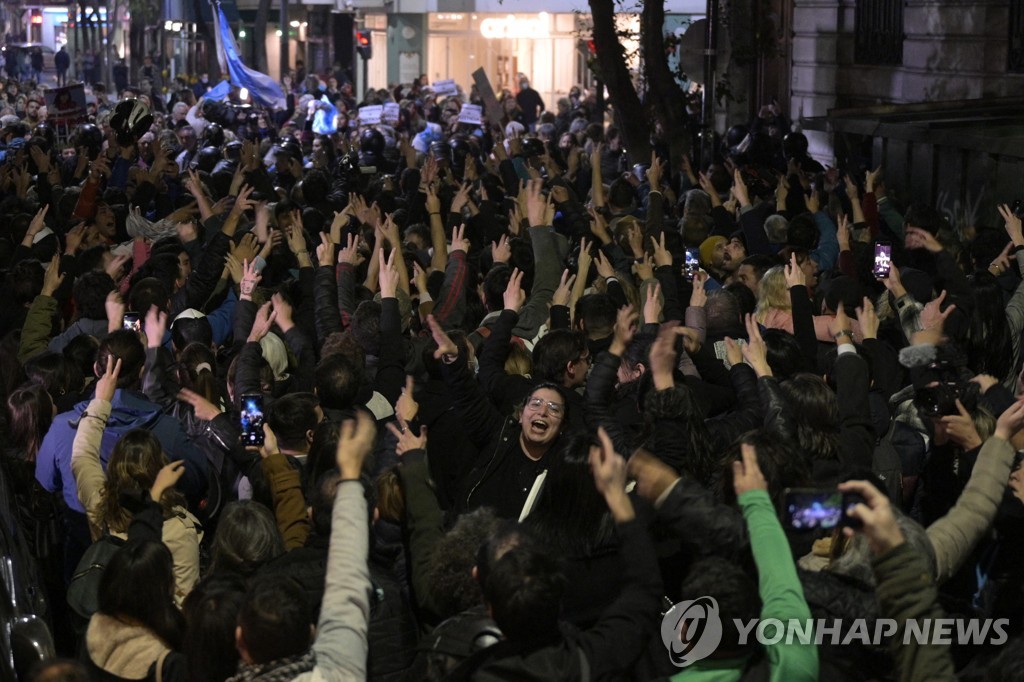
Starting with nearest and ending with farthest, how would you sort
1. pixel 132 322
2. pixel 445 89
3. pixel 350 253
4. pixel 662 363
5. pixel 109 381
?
1. pixel 662 363
2. pixel 109 381
3. pixel 132 322
4. pixel 350 253
5. pixel 445 89

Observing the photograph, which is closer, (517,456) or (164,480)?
(164,480)

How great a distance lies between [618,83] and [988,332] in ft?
33.4

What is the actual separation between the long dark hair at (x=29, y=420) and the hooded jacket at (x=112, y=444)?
0.10 meters

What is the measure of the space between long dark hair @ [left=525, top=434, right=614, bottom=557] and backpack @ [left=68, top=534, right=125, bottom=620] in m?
1.34

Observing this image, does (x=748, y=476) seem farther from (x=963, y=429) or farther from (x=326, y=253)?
(x=326, y=253)

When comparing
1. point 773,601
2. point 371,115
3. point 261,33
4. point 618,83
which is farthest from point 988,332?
point 261,33

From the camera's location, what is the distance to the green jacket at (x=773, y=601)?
12.0ft

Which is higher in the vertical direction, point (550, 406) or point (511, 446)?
point (550, 406)

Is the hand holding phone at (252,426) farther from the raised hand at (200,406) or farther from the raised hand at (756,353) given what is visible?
the raised hand at (756,353)

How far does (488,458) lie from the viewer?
18.9 feet

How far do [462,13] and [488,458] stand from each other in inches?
1684

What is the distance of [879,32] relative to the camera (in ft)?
68.3

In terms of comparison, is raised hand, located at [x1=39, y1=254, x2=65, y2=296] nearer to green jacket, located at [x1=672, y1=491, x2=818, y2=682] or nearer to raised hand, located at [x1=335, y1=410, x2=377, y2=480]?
raised hand, located at [x1=335, y1=410, x2=377, y2=480]

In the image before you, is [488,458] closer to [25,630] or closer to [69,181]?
[25,630]
